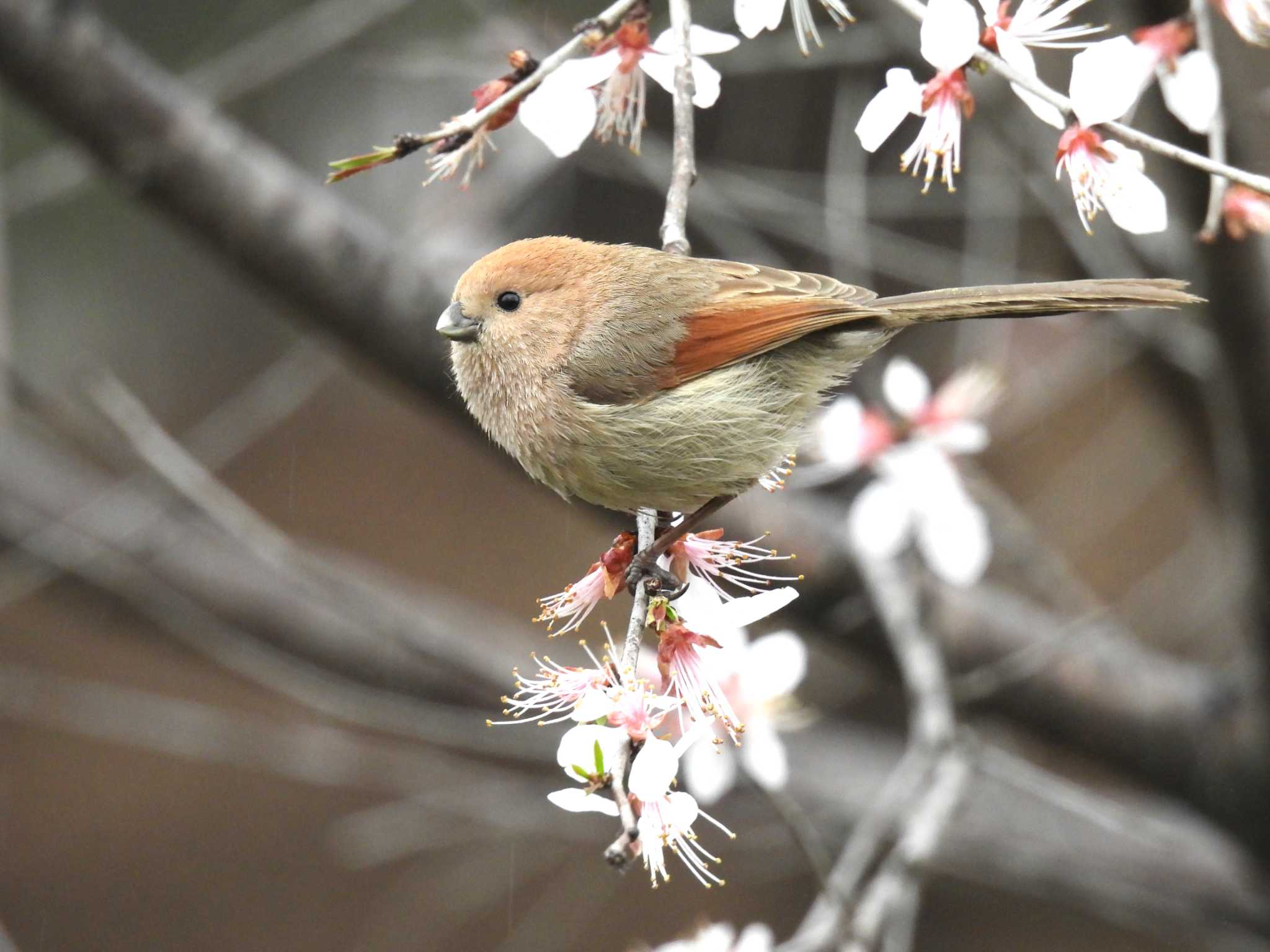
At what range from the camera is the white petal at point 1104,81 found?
2.32 meters

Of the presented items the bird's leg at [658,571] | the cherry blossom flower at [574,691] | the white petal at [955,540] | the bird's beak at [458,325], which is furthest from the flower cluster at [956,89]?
the white petal at [955,540]

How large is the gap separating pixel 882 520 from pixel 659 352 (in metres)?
0.84

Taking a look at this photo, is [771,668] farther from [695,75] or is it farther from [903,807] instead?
[695,75]

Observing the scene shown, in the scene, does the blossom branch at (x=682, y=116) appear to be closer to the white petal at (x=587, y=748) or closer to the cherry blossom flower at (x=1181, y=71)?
the cherry blossom flower at (x=1181, y=71)

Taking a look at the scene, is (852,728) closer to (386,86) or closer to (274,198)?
(274,198)

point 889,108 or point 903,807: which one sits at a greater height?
point 889,108

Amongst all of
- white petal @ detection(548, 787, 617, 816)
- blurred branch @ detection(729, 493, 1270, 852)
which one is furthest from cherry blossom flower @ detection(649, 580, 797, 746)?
blurred branch @ detection(729, 493, 1270, 852)

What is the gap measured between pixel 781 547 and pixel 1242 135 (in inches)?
70.9

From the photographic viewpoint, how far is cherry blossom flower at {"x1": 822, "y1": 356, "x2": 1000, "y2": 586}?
11.7 feet

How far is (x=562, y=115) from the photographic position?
8.81 ft

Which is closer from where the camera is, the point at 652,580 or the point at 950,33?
the point at 950,33

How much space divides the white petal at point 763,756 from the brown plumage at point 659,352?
557 millimetres

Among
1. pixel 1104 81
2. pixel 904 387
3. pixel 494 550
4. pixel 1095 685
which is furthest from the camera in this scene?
pixel 494 550

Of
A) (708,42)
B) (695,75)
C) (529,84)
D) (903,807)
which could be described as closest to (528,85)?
(529,84)
